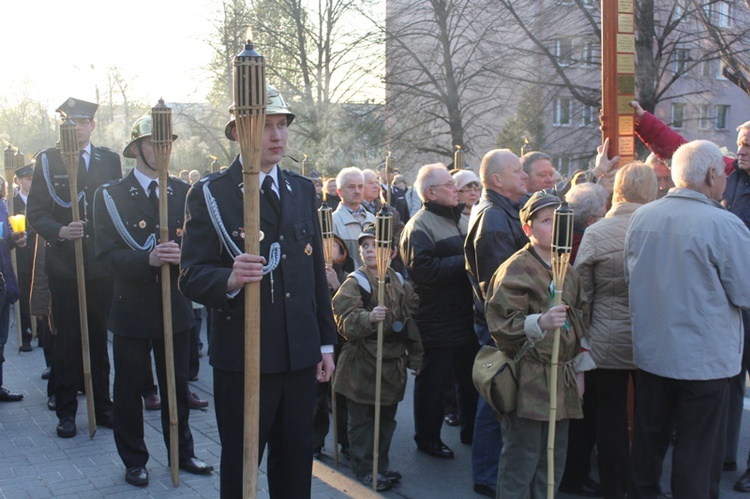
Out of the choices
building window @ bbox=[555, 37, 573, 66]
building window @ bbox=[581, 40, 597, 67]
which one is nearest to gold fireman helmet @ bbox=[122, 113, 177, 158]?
building window @ bbox=[581, 40, 597, 67]

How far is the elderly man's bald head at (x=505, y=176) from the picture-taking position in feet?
17.8

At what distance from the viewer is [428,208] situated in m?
6.16

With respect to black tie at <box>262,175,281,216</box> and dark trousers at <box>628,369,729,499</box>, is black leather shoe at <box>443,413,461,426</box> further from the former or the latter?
black tie at <box>262,175,281,216</box>

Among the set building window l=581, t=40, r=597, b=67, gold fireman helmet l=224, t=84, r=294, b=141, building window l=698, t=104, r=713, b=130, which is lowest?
gold fireman helmet l=224, t=84, r=294, b=141

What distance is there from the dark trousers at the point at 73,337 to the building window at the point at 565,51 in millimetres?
17815

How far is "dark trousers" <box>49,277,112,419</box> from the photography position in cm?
660

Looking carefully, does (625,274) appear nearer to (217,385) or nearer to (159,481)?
(217,385)

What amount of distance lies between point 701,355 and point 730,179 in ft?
8.18

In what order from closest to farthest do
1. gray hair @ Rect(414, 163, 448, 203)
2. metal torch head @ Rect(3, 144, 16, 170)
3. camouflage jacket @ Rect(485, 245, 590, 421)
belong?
camouflage jacket @ Rect(485, 245, 590, 421), gray hair @ Rect(414, 163, 448, 203), metal torch head @ Rect(3, 144, 16, 170)

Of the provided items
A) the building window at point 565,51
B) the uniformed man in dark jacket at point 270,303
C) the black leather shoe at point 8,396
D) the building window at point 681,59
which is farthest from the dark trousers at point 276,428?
the building window at point 565,51

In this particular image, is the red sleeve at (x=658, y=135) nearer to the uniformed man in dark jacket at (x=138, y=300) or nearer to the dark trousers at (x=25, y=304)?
the uniformed man in dark jacket at (x=138, y=300)

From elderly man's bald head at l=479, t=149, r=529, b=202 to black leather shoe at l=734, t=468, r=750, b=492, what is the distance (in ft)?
8.04

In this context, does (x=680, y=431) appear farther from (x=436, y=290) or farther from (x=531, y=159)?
(x=531, y=159)

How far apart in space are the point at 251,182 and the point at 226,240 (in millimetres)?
655
